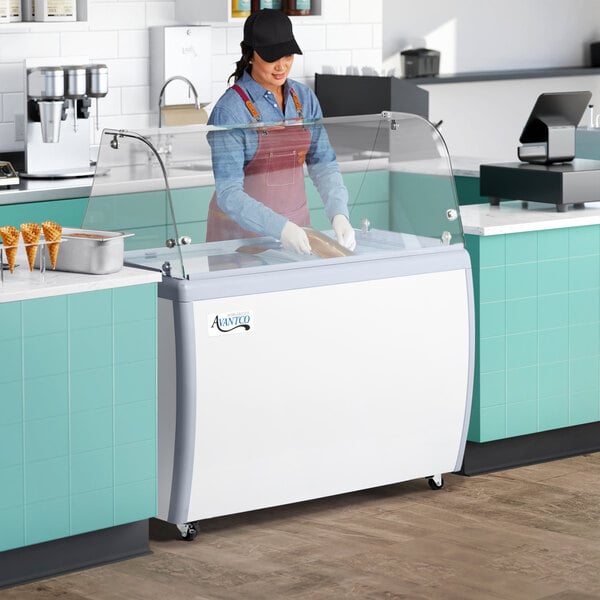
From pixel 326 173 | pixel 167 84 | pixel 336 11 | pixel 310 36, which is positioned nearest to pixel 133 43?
pixel 167 84

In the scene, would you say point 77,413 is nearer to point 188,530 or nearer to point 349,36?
point 188,530

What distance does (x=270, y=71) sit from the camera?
4.32 metres

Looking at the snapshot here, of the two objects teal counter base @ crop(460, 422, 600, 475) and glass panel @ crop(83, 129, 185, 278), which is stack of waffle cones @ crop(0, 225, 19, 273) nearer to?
glass panel @ crop(83, 129, 185, 278)

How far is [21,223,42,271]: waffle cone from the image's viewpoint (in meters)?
3.50

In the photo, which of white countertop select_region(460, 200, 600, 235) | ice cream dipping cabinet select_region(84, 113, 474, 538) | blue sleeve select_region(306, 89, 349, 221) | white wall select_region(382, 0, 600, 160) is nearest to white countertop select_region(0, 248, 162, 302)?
ice cream dipping cabinet select_region(84, 113, 474, 538)

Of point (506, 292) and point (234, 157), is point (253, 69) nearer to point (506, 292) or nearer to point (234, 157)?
Result: point (234, 157)

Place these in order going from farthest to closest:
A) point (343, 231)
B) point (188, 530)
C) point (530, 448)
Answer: point (530, 448)
point (343, 231)
point (188, 530)

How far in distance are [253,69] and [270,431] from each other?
1.15 meters

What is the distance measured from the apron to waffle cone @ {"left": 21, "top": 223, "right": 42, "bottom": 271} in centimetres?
54

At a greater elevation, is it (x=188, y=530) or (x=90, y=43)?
(x=90, y=43)

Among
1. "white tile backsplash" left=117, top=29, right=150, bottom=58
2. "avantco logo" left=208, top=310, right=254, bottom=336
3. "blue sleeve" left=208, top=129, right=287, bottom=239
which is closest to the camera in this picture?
"avantco logo" left=208, top=310, right=254, bottom=336

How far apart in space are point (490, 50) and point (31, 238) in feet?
18.5

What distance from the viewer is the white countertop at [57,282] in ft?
11.1

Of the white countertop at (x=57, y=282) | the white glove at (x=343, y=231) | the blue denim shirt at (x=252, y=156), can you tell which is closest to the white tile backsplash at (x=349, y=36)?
the blue denim shirt at (x=252, y=156)
